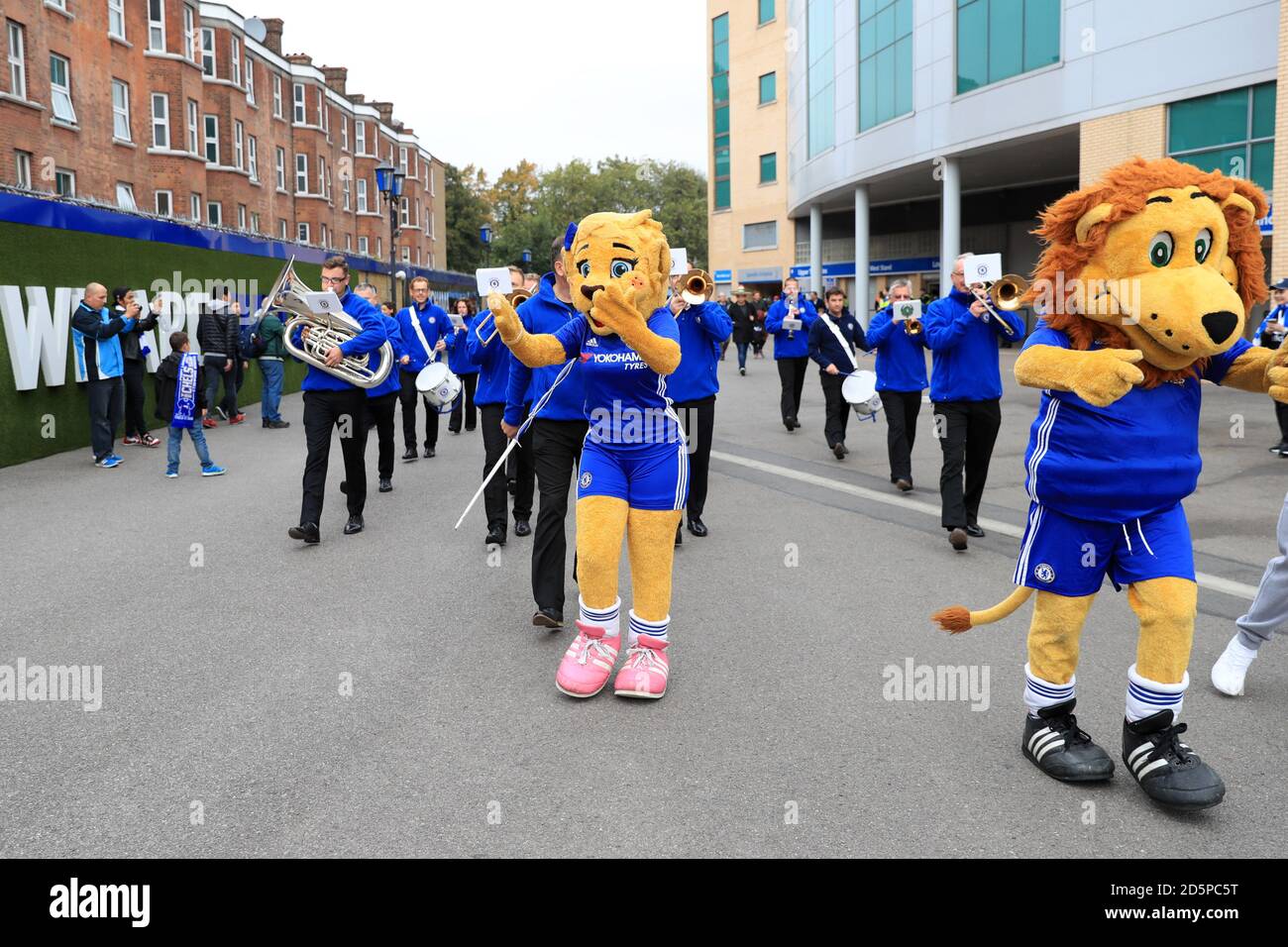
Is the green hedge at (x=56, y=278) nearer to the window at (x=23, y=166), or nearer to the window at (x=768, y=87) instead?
the window at (x=23, y=166)

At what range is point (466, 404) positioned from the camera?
51.0 feet

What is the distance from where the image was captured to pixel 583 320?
16.2 ft

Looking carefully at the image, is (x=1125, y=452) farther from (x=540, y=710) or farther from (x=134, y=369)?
(x=134, y=369)

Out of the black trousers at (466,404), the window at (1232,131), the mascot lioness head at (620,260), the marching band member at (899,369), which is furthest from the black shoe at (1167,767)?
the window at (1232,131)

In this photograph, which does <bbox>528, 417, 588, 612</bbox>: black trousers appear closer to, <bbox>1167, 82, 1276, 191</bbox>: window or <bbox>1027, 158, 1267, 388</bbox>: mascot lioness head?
<bbox>1027, 158, 1267, 388</bbox>: mascot lioness head

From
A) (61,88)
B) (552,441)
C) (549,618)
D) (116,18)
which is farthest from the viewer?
(116,18)

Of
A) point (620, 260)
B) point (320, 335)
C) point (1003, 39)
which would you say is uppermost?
point (1003, 39)

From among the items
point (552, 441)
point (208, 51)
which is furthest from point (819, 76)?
point (552, 441)

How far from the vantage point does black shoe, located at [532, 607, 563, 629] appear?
225 inches

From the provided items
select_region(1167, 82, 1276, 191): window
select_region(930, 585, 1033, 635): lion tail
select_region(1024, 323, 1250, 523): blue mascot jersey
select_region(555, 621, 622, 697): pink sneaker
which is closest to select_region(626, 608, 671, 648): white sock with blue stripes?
select_region(555, 621, 622, 697): pink sneaker

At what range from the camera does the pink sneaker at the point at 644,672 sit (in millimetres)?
4719

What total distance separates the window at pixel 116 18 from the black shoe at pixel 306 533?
87.5 feet

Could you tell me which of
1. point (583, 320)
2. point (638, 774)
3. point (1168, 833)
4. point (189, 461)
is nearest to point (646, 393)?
point (583, 320)

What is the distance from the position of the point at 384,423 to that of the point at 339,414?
1.27 meters
